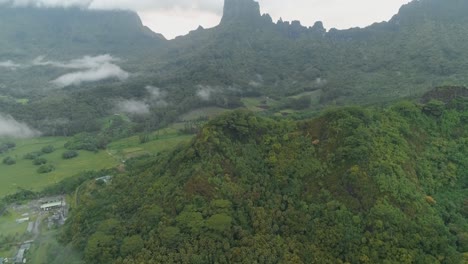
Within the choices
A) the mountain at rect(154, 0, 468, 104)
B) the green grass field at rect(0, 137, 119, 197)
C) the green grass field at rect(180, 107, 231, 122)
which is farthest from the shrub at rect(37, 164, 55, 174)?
the mountain at rect(154, 0, 468, 104)

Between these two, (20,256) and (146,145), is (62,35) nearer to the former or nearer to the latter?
(146,145)

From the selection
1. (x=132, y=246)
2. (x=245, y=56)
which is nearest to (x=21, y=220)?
(x=132, y=246)

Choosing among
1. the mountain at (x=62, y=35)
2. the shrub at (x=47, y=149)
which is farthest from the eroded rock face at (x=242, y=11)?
the shrub at (x=47, y=149)

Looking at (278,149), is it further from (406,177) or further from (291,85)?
(291,85)

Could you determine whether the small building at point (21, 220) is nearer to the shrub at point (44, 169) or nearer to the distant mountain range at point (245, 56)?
the shrub at point (44, 169)

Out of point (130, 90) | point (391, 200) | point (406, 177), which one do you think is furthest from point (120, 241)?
point (130, 90)

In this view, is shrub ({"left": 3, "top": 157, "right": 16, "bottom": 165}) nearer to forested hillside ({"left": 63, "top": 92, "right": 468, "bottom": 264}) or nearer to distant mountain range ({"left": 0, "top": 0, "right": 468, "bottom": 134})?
distant mountain range ({"left": 0, "top": 0, "right": 468, "bottom": 134})
